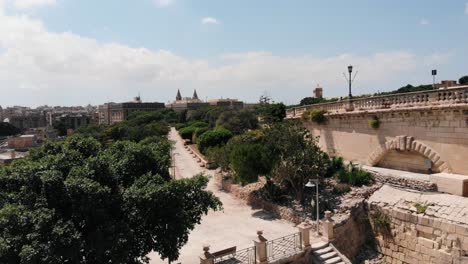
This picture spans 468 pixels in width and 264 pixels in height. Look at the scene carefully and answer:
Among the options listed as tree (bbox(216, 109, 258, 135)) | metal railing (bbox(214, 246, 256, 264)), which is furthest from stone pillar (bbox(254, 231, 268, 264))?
tree (bbox(216, 109, 258, 135))

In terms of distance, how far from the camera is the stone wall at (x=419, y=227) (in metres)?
12.6

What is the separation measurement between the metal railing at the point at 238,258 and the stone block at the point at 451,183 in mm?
9207

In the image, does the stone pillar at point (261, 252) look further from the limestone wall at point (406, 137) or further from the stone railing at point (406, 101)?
the stone railing at point (406, 101)

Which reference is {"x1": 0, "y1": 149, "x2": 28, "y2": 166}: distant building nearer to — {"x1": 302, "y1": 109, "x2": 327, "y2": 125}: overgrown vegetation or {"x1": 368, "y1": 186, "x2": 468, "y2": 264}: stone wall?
{"x1": 302, "y1": 109, "x2": 327, "y2": 125}: overgrown vegetation

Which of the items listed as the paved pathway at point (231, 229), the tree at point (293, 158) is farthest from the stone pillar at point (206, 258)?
the tree at point (293, 158)

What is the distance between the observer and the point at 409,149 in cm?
1719

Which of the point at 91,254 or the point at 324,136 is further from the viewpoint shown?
the point at 324,136

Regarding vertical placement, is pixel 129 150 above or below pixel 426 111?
below

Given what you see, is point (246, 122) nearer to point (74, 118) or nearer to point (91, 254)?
point (91, 254)

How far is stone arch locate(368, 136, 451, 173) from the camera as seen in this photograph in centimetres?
1590

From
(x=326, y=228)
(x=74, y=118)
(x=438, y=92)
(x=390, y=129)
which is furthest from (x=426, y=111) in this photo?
(x=74, y=118)

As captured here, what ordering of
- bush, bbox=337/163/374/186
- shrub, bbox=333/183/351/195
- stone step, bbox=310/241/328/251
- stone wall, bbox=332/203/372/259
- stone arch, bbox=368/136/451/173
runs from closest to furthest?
1. stone step, bbox=310/241/328/251
2. stone wall, bbox=332/203/372/259
3. stone arch, bbox=368/136/451/173
4. shrub, bbox=333/183/351/195
5. bush, bbox=337/163/374/186

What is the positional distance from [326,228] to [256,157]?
5577 millimetres

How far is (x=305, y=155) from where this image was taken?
55.8 ft
